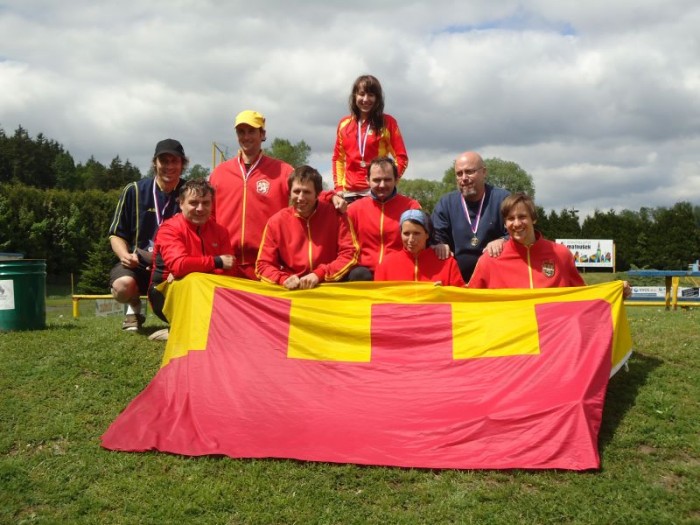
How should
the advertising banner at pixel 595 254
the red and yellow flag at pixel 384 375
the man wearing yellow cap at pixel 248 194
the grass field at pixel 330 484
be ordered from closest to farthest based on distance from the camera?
the grass field at pixel 330 484
the red and yellow flag at pixel 384 375
the man wearing yellow cap at pixel 248 194
the advertising banner at pixel 595 254

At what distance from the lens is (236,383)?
4633mm

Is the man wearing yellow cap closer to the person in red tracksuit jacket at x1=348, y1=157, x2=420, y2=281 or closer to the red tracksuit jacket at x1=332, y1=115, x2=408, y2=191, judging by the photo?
the red tracksuit jacket at x1=332, y1=115, x2=408, y2=191

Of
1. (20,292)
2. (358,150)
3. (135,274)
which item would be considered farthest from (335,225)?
(20,292)

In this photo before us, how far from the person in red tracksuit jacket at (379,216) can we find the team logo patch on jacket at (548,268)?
1.29 m

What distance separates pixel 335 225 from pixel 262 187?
106cm

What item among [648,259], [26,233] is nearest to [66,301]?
[26,233]

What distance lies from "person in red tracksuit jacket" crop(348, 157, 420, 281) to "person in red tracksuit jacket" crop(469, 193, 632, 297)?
0.90 metres

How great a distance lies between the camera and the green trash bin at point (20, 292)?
721 cm

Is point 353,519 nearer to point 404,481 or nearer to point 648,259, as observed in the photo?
point 404,481

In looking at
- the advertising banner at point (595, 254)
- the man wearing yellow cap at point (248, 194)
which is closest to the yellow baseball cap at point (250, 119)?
the man wearing yellow cap at point (248, 194)

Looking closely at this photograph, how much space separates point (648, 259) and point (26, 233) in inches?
1529

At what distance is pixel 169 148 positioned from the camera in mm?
6465

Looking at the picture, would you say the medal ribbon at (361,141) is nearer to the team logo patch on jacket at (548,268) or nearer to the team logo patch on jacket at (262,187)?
the team logo patch on jacket at (262,187)

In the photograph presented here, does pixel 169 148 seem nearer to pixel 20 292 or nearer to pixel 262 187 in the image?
pixel 262 187
